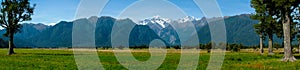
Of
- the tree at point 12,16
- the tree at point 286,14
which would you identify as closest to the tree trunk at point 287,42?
the tree at point 286,14

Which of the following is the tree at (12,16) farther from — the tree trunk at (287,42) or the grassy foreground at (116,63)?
the tree trunk at (287,42)

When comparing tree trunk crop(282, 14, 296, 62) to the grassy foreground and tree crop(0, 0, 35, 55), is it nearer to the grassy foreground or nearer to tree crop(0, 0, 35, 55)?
the grassy foreground

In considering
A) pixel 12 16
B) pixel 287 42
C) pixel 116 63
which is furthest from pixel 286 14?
pixel 12 16

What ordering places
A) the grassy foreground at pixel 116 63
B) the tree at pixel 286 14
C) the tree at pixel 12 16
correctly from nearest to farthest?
the grassy foreground at pixel 116 63 < the tree at pixel 286 14 < the tree at pixel 12 16

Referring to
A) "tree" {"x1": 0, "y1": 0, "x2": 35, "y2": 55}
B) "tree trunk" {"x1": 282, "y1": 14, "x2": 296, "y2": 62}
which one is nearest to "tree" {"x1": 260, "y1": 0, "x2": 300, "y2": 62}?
"tree trunk" {"x1": 282, "y1": 14, "x2": 296, "y2": 62}

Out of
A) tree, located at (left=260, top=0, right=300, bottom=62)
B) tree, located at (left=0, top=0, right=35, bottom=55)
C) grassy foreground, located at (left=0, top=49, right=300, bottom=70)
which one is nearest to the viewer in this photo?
grassy foreground, located at (left=0, top=49, right=300, bottom=70)

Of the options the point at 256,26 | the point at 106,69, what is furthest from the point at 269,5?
the point at 256,26

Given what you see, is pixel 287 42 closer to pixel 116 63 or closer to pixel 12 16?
pixel 116 63

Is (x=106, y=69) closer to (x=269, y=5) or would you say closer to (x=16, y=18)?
(x=269, y=5)

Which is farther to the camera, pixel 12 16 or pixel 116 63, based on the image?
pixel 12 16

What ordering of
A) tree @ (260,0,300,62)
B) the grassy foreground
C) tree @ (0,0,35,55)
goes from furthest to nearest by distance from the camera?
tree @ (0,0,35,55), tree @ (260,0,300,62), the grassy foreground

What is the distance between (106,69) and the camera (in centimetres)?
3544

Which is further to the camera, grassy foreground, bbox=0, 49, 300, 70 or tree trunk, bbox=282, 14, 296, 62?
tree trunk, bbox=282, 14, 296, 62

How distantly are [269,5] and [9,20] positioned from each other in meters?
54.9
